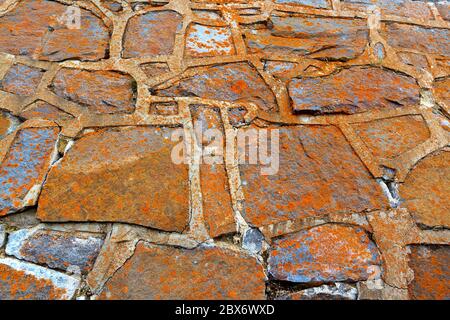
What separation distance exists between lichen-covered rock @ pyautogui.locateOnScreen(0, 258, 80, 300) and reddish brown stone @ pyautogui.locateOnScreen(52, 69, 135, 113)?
2.13ft

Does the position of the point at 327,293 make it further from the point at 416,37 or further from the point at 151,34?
the point at 416,37

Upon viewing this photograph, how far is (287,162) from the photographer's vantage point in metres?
1.54

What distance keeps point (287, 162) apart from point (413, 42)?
46.5 inches

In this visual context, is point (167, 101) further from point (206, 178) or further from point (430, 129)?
point (430, 129)

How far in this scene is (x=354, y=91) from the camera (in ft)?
5.95

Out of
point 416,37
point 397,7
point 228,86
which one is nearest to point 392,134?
point 228,86

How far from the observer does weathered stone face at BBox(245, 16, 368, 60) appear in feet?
6.52

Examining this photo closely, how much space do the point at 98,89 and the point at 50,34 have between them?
1.58 feet

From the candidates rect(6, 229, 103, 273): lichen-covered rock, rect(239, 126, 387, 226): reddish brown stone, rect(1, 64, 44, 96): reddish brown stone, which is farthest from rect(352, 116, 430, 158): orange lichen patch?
rect(1, 64, 44, 96): reddish brown stone

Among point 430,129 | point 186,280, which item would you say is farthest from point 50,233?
point 430,129

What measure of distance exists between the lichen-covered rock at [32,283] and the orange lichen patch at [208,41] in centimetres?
113

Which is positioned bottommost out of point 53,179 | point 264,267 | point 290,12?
point 264,267

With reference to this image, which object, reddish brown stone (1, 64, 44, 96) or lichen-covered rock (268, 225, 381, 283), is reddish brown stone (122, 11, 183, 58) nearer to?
reddish brown stone (1, 64, 44, 96)

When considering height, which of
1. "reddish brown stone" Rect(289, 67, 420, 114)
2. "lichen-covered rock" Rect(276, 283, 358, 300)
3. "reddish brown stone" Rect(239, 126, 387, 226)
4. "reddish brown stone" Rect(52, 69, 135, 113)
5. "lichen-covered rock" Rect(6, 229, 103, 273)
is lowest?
"lichen-covered rock" Rect(276, 283, 358, 300)
